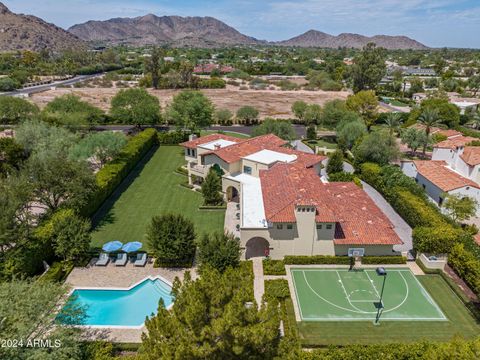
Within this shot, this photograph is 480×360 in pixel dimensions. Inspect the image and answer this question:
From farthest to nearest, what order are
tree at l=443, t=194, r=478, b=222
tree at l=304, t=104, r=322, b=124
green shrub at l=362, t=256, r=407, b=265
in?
1. tree at l=304, t=104, r=322, b=124
2. tree at l=443, t=194, r=478, b=222
3. green shrub at l=362, t=256, r=407, b=265

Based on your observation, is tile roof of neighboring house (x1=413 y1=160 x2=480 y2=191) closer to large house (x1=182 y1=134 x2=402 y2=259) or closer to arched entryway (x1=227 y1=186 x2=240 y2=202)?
large house (x1=182 y1=134 x2=402 y2=259)

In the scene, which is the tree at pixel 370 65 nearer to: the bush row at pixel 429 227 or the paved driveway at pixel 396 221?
the bush row at pixel 429 227

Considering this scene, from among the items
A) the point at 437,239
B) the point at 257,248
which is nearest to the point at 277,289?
the point at 257,248

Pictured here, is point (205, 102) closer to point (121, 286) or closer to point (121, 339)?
point (121, 286)

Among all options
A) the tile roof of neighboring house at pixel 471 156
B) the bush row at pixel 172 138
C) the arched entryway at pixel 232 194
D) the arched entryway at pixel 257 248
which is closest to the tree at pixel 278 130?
the bush row at pixel 172 138

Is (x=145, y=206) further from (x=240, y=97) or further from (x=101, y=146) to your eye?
(x=240, y=97)

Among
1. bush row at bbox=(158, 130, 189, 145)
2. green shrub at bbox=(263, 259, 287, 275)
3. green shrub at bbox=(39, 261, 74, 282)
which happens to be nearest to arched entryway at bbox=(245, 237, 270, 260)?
green shrub at bbox=(263, 259, 287, 275)
